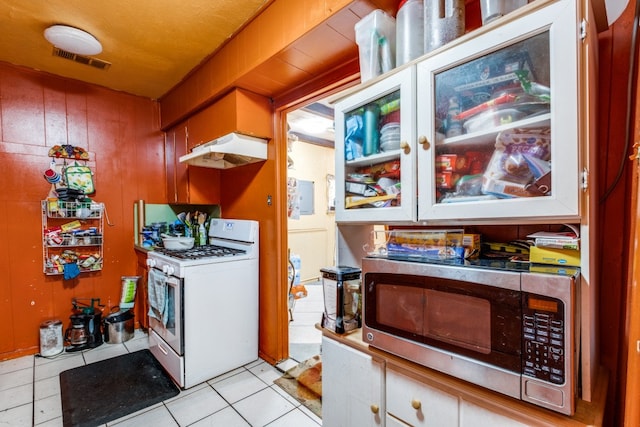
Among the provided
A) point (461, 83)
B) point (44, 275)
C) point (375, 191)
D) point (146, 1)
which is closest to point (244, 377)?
point (375, 191)

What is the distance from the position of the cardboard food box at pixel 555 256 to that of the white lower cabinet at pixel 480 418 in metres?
0.47

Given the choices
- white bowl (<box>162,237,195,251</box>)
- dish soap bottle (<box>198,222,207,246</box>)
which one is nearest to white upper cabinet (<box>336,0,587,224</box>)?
white bowl (<box>162,237,195,251</box>)

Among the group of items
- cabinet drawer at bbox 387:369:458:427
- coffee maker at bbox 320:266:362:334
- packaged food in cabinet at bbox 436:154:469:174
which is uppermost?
packaged food in cabinet at bbox 436:154:469:174

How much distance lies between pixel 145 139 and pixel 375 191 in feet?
9.82

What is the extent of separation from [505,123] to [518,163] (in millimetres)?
135

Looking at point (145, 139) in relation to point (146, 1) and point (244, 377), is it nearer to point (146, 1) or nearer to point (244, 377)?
point (146, 1)

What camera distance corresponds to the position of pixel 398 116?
1.24 m

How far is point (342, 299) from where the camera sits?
4.48ft

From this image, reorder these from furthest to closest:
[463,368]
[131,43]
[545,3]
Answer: [131,43], [463,368], [545,3]

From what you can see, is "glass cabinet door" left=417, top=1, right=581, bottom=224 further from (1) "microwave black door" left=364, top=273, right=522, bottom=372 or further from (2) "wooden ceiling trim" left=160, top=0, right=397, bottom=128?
Result: (2) "wooden ceiling trim" left=160, top=0, right=397, bottom=128

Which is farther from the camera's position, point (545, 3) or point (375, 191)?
point (375, 191)

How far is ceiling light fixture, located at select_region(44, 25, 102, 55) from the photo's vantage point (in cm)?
193

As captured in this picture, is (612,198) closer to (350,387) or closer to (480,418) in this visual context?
(480,418)

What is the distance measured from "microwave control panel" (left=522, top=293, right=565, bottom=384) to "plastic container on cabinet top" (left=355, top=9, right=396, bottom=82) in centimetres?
106
